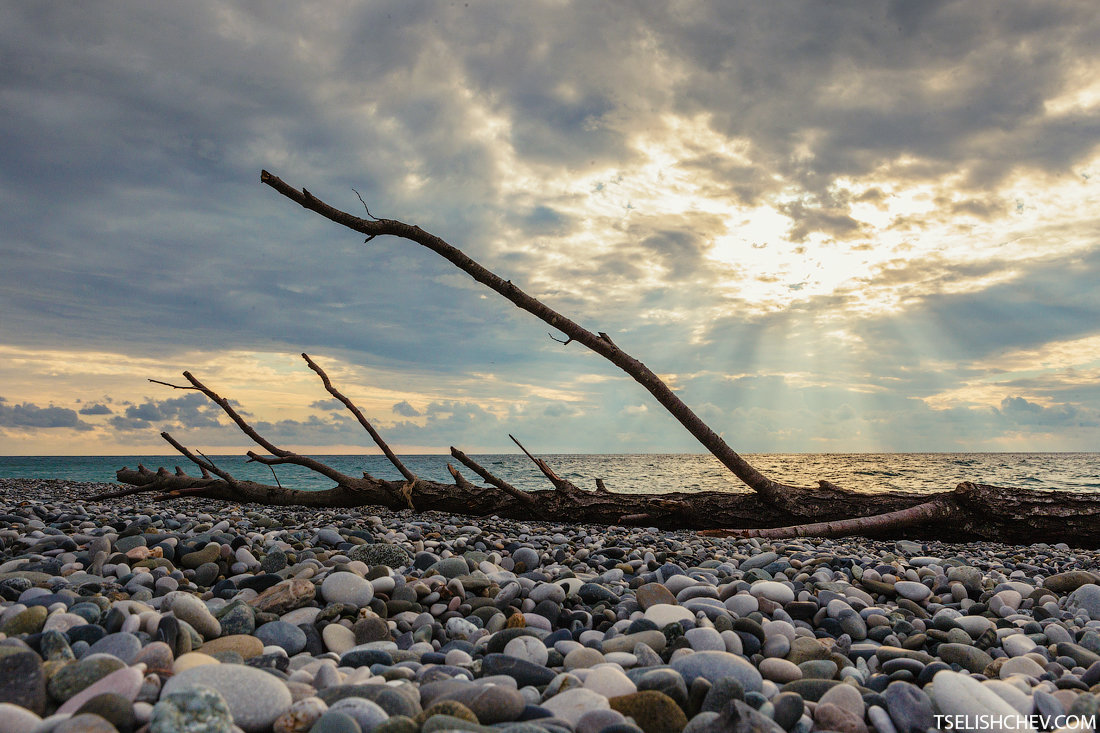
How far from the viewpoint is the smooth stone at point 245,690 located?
1741 mm

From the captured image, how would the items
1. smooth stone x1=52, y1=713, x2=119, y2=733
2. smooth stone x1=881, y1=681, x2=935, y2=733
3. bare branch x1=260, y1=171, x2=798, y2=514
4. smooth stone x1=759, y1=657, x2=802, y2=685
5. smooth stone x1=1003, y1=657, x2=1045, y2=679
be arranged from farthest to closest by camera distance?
bare branch x1=260, y1=171, x2=798, y2=514
smooth stone x1=1003, y1=657, x2=1045, y2=679
smooth stone x1=759, y1=657, x2=802, y2=685
smooth stone x1=881, y1=681, x2=935, y2=733
smooth stone x1=52, y1=713, x2=119, y2=733

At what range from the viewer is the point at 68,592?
288 cm

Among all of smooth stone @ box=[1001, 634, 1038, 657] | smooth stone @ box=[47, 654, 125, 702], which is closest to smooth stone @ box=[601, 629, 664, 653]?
smooth stone @ box=[1001, 634, 1038, 657]

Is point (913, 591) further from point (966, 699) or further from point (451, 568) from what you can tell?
point (451, 568)

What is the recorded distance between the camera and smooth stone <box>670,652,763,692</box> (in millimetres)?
2158

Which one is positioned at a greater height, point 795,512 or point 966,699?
point 795,512

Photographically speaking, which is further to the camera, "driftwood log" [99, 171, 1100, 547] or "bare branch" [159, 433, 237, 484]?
"bare branch" [159, 433, 237, 484]

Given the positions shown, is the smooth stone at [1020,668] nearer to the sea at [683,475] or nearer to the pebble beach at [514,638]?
the pebble beach at [514,638]

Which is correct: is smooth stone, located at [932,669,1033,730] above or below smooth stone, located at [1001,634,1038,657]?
above

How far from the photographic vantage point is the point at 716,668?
7.21ft

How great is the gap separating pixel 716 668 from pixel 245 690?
158 cm

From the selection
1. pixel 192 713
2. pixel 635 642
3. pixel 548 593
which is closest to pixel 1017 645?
pixel 635 642

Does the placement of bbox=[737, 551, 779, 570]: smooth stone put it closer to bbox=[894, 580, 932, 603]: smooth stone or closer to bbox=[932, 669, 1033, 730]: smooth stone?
bbox=[894, 580, 932, 603]: smooth stone

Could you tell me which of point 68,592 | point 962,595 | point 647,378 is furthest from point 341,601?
point 647,378
